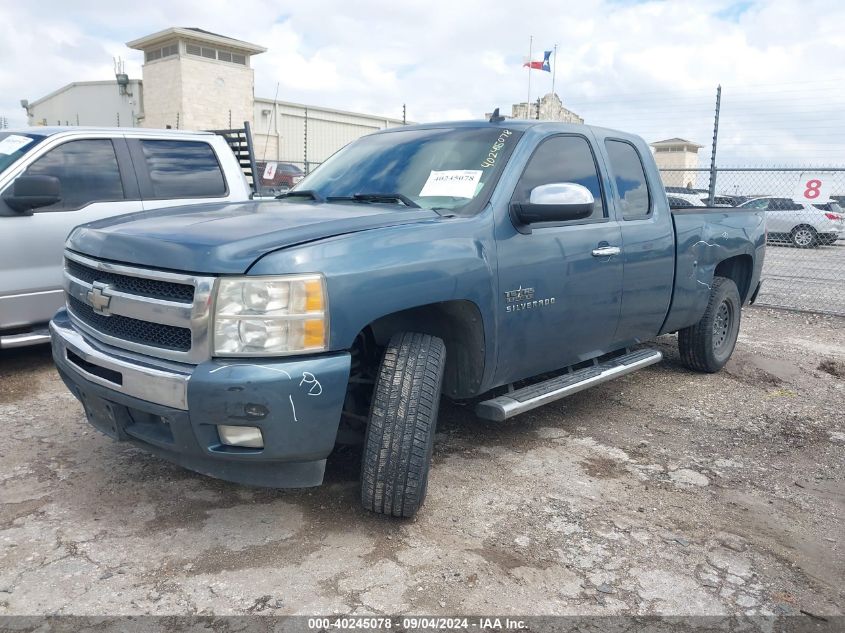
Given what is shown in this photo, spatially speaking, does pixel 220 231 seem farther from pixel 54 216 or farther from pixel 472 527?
pixel 54 216

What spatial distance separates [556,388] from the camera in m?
3.92

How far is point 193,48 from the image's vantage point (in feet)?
126

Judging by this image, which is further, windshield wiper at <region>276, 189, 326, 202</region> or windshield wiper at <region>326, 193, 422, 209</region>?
windshield wiper at <region>276, 189, 326, 202</region>

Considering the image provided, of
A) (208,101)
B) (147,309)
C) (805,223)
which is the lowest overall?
(805,223)

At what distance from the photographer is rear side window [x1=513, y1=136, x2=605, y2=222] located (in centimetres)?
378

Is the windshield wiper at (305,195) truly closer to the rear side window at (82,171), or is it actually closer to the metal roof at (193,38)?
the rear side window at (82,171)

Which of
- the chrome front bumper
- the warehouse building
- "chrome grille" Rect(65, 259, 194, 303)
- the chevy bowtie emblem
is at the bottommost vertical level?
the chrome front bumper

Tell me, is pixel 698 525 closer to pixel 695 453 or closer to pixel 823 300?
pixel 695 453

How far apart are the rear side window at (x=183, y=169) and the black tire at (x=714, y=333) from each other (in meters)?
4.16

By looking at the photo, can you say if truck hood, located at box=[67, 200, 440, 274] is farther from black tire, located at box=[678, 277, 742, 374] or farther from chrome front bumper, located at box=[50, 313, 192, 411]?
black tire, located at box=[678, 277, 742, 374]

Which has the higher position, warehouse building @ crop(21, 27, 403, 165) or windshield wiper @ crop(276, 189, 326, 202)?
warehouse building @ crop(21, 27, 403, 165)

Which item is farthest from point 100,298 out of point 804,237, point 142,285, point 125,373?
point 804,237

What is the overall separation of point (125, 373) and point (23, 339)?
8.82ft

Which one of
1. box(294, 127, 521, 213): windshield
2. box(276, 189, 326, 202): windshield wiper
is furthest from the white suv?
box(294, 127, 521, 213): windshield
